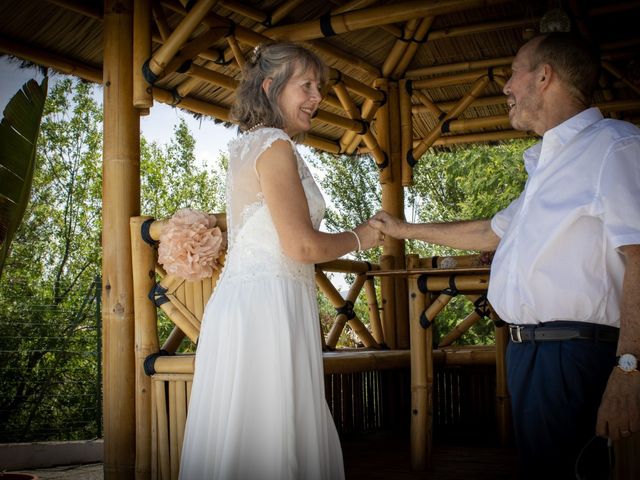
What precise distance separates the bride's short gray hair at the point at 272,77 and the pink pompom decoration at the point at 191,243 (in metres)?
0.81

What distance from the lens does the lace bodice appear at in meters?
2.35

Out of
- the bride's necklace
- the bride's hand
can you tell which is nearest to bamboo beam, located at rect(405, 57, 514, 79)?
the bride's hand

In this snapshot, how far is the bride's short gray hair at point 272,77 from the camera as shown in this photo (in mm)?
2492

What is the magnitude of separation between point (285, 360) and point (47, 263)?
1442 cm

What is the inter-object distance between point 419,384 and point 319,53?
3179 millimetres

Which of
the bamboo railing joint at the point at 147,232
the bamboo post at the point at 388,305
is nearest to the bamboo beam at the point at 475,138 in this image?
the bamboo post at the point at 388,305

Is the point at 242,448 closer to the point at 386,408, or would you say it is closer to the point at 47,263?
the point at 386,408

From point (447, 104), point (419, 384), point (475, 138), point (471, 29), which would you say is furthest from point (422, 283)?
point (475, 138)

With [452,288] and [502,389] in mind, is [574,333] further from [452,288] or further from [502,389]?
[502,389]

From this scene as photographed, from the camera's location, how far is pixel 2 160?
3.72 m

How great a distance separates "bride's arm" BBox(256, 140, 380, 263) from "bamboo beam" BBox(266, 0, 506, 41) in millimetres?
2672

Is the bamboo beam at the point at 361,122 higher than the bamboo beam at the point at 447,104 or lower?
lower

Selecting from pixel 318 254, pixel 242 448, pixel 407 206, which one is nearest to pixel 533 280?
pixel 318 254

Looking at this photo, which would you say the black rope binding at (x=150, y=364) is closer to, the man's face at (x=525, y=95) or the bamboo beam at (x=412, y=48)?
the man's face at (x=525, y=95)
